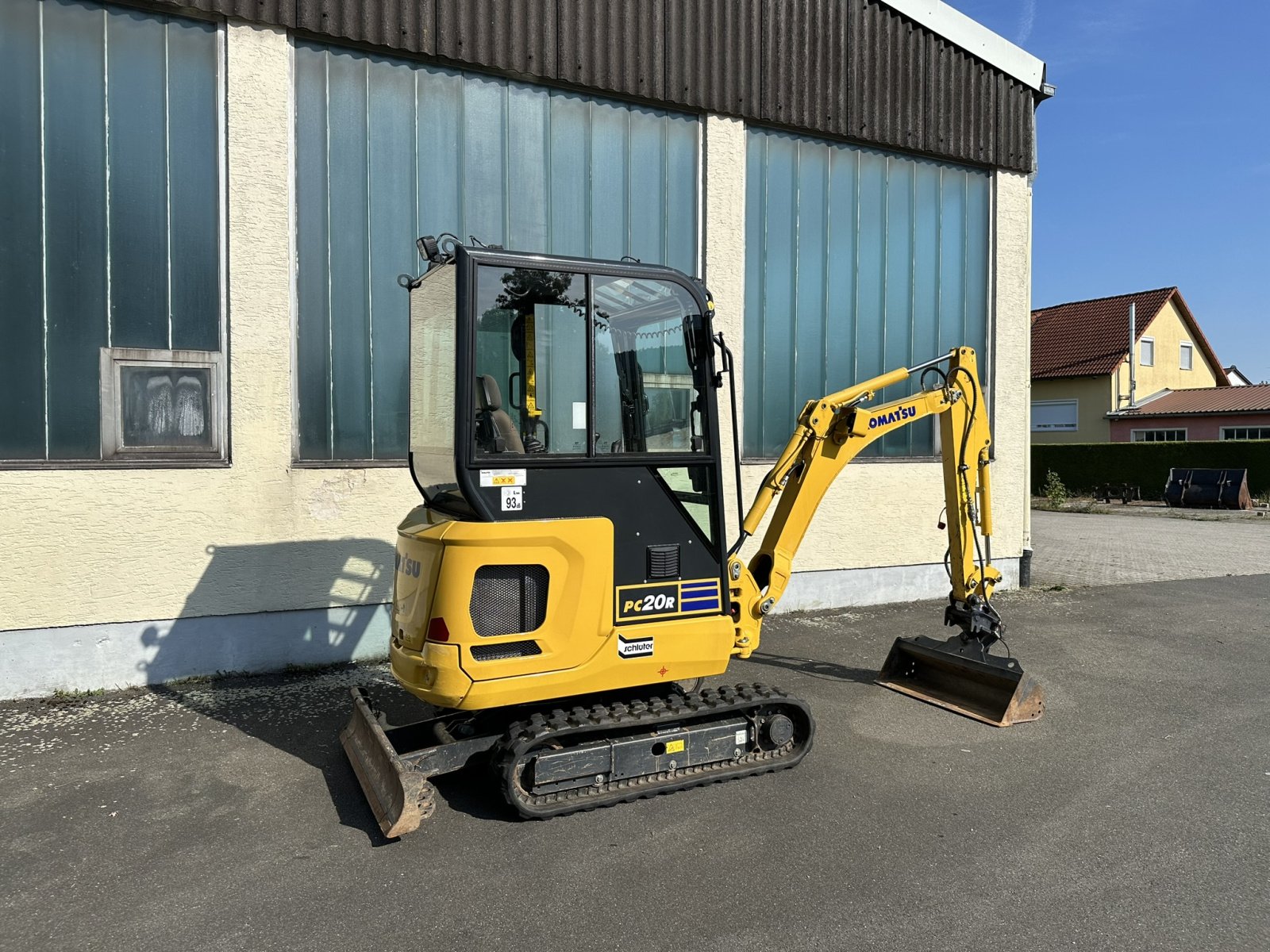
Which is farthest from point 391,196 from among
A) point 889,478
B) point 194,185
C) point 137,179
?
point 889,478

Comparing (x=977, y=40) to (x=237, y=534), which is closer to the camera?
(x=237, y=534)

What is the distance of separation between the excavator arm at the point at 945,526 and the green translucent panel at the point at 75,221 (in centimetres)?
489

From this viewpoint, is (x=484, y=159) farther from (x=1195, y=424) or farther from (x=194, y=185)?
(x=1195, y=424)

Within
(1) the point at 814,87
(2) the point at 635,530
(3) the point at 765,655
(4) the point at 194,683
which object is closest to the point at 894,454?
(3) the point at 765,655

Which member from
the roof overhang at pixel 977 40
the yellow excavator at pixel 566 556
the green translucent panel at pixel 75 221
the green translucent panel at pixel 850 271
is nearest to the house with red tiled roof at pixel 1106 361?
the roof overhang at pixel 977 40

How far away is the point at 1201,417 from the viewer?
27.8 metres

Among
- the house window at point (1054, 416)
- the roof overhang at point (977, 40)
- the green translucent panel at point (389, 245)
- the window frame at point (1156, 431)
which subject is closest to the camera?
the green translucent panel at point (389, 245)

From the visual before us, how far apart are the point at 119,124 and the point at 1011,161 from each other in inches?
361

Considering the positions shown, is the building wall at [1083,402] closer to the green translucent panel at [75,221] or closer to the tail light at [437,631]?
the green translucent panel at [75,221]

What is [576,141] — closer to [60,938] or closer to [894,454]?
[894,454]

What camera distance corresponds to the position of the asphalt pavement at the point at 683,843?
320cm

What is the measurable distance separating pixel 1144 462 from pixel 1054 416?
7.28 meters

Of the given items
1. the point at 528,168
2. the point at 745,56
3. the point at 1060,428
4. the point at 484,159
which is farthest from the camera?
the point at 1060,428

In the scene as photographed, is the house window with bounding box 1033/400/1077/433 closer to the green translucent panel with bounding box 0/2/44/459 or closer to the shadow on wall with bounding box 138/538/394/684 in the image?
the shadow on wall with bounding box 138/538/394/684
